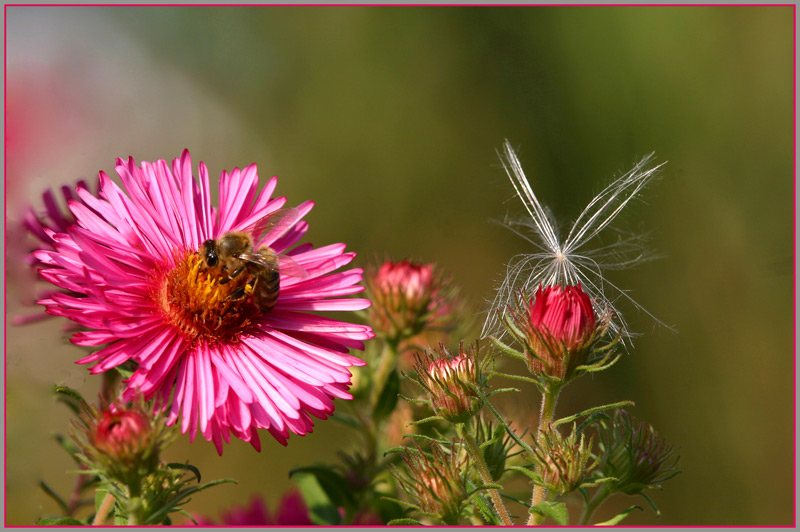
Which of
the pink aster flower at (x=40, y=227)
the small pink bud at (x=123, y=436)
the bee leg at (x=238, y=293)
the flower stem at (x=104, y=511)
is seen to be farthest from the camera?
the bee leg at (x=238, y=293)

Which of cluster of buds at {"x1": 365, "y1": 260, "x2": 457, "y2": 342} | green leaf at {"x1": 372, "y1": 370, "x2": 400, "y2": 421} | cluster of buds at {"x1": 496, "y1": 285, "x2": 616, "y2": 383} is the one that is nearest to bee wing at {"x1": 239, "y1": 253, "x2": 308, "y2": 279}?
cluster of buds at {"x1": 365, "y1": 260, "x2": 457, "y2": 342}

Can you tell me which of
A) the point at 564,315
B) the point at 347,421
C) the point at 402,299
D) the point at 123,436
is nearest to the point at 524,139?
the point at 402,299

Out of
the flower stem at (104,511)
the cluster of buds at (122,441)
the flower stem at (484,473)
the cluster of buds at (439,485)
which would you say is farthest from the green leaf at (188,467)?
the flower stem at (484,473)

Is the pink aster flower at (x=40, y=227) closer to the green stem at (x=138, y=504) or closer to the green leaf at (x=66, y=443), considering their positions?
the green leaf at (x=66, y=443)

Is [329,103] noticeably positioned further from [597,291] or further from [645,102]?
[597,291]

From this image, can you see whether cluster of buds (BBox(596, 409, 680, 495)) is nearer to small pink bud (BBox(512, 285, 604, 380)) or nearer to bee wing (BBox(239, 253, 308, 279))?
small pink bud (BBox(512, 285, 604, 380))

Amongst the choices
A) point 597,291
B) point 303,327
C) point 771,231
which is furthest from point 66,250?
point 771,231

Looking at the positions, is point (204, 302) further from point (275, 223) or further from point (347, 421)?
point (347, 421)
